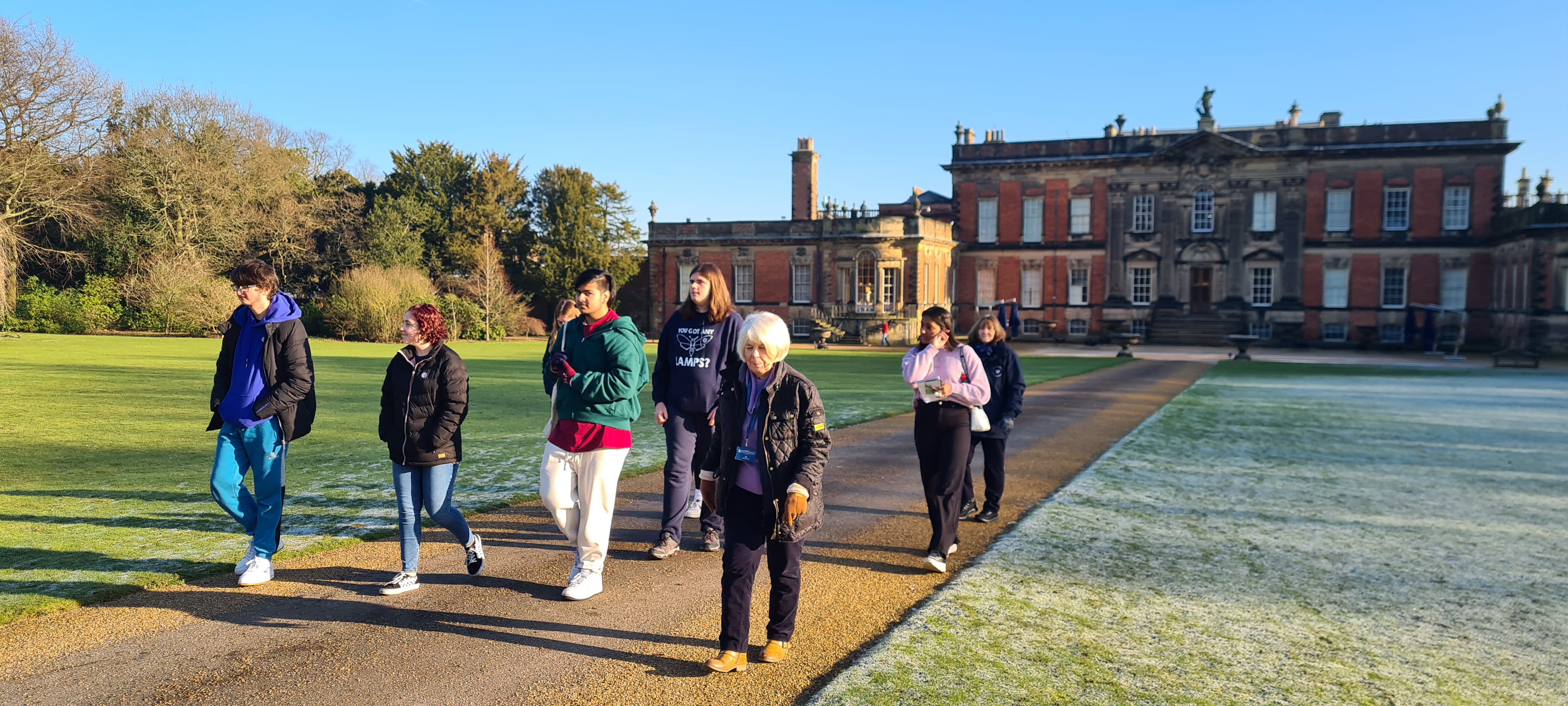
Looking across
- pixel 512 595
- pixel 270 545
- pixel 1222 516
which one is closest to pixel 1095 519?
pixel 1222 516

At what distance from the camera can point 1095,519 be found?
7.20 meters

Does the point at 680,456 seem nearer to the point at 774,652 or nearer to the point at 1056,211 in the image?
the point at 774,652

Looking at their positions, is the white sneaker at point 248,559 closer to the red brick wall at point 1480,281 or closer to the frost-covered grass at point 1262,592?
the frost-covered grass at point 1262,592

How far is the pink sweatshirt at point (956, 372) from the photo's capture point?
5898 millimetres

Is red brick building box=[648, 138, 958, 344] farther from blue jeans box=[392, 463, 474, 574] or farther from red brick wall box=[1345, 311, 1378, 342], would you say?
blue jeans box=[392, 463, 474, 574]

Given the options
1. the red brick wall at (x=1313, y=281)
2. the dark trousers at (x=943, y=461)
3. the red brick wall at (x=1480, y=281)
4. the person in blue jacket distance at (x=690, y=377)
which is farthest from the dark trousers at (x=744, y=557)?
the red brick wall at (x=1480, y=281)

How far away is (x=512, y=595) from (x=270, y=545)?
147 cm

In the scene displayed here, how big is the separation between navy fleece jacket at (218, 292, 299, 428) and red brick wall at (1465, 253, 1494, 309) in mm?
47122

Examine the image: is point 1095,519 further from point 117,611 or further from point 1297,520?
point 117,611

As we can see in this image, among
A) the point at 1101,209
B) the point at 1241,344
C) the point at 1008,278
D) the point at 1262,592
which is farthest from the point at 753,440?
the point at 1101,209

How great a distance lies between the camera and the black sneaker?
5367 mm

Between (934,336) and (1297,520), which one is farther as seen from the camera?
(1297,520)

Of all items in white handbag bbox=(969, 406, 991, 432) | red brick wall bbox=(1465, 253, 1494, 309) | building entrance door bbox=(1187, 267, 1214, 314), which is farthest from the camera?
building entrance door bbox=(1187, 267, 1214, 314)

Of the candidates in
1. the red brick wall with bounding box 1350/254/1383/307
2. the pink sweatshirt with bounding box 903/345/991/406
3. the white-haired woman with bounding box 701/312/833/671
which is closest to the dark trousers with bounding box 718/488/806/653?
the white-haired woman with bounding box 701/312/833/671
